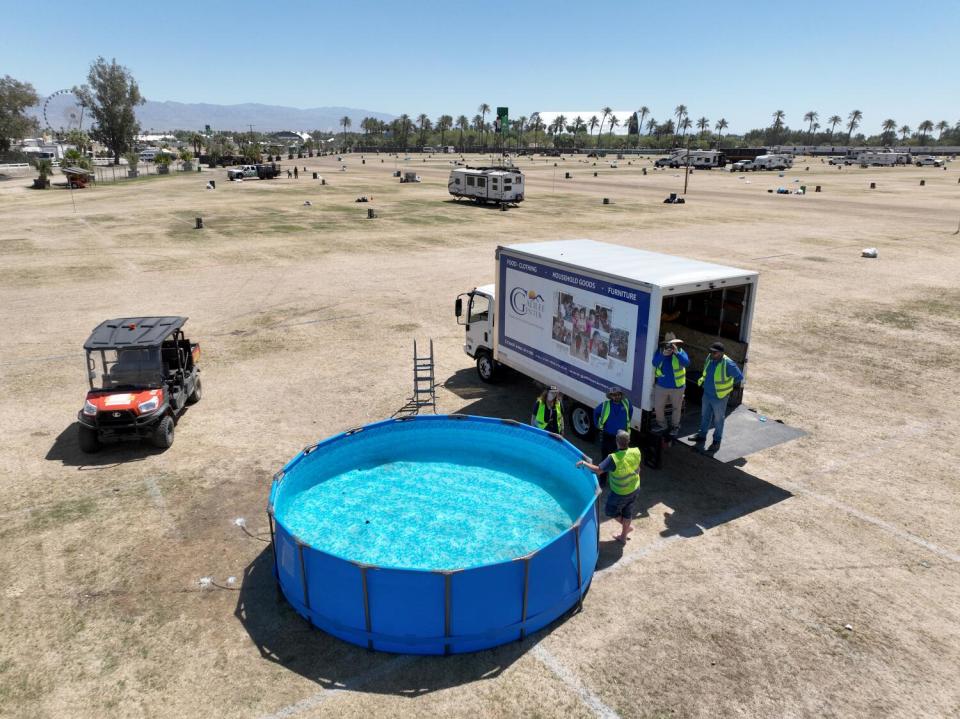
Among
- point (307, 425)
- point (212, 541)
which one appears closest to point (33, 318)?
point (307, 425)

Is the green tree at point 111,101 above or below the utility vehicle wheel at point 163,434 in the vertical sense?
Answer: above

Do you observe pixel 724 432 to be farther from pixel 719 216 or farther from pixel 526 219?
pixel 719 216

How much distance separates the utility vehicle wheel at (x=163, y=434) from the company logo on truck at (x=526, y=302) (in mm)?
7603

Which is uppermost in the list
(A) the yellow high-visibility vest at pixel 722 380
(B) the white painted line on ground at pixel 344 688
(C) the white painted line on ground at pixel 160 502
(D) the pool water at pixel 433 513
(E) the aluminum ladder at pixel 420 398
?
(A) the yellow high-visibility vest at pixel 722 380

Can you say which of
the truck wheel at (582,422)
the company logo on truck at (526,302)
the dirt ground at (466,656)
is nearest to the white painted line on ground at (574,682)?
the dirt ground at (466,656)

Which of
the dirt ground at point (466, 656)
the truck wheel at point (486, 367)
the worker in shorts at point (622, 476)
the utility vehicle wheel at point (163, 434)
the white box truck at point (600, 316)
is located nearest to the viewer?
the dirt ground at point (466, 656)

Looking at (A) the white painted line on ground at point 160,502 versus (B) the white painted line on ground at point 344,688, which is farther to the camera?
(A) the white painted line on ground at point 160,502

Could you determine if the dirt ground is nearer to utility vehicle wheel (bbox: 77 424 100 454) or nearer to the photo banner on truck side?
utility vehicle wheel (bbox: 77 424 100 454)

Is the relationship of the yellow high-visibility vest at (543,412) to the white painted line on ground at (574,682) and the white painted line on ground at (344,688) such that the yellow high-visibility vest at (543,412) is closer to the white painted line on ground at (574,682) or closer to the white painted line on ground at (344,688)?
→ the white painted line on ground at (574,682)

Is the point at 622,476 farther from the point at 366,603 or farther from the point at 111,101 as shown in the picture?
the point at 111,101

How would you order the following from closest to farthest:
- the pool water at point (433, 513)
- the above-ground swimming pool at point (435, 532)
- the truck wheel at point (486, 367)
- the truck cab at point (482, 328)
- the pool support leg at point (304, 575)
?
the above-ground swimming pool at point (435, 532) → the pool support leg at point (304, 575) → the pool water at point (433, 513) → the truck cab at point (482, 328) → the truck wheel at point (486, 367)

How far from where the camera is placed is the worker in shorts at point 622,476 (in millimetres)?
9375

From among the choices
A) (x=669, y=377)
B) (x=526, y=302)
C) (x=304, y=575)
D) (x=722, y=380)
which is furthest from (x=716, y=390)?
(x=304, y=575)

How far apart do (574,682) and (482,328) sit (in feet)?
32.8
